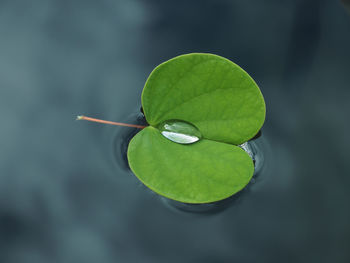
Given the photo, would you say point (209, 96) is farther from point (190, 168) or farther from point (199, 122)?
point (190, 168)

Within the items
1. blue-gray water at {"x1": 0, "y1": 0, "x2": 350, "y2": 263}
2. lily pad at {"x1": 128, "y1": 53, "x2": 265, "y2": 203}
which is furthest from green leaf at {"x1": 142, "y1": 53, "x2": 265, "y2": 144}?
blue-gray water at {"x1": 0, "y1": 0, "x2": 350, "y2": 263}

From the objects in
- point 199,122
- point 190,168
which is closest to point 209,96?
point 199,122

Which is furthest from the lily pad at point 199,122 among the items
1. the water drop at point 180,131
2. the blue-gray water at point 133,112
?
the blue-gray water at point 133,112

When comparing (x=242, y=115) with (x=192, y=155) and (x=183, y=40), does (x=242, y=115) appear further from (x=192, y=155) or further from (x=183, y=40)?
(x=183, y=40)

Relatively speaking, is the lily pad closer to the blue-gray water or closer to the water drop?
the water drop

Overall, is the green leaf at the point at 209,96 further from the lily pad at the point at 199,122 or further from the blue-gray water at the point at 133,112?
the blue-gray water at the point at 133,112
